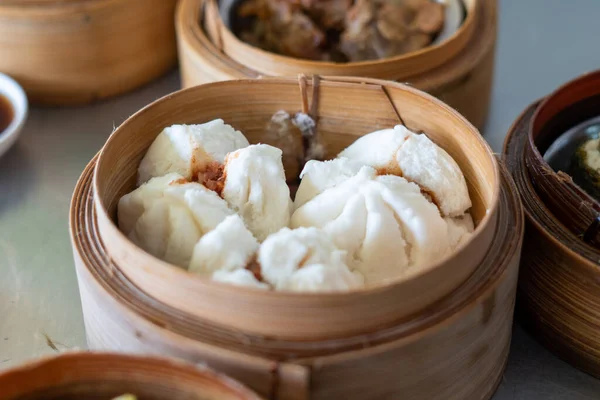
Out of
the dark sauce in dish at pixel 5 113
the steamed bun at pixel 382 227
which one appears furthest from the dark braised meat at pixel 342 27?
the steamed bun at pixel 382 227

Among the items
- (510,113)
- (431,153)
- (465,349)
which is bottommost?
(510,113)

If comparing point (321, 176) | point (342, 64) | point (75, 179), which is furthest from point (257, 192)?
point (75, 179)

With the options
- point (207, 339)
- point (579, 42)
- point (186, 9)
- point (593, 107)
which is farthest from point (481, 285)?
point (579, 42)

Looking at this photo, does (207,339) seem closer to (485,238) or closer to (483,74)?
→ (485,238)

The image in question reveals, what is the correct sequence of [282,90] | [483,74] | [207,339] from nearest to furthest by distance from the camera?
[207,339]
[282,90]
[483,74]

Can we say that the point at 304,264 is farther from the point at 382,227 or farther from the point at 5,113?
the point at 5,113

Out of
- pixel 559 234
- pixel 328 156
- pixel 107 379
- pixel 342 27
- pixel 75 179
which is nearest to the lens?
pixel 107 379
